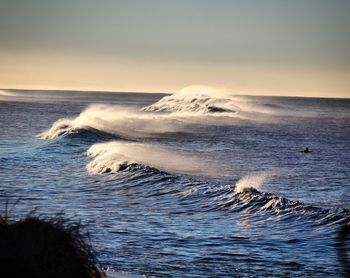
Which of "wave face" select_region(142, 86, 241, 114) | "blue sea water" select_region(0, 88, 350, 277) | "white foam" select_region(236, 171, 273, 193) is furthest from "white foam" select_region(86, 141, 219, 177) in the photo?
"wave face" select_region(142, 86, 241, 114)

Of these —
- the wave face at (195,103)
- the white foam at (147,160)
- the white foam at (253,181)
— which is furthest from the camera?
the wave face at (195,103)

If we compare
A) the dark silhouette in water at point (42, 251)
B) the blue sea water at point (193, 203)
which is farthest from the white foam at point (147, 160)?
the dark silhouette in water at point (42, 251)

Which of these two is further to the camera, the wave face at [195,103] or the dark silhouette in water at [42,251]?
the wave face at [195,103]

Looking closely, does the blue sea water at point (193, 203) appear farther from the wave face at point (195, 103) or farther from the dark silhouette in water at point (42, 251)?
the wave face at point (195, 103)

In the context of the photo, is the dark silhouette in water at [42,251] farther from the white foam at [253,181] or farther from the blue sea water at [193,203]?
the white foam at [253,181]

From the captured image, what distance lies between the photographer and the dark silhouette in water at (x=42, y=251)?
28.4 feet

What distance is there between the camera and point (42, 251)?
8938 millimetres

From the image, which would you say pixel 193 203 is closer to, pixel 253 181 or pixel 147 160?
pixel 253 181

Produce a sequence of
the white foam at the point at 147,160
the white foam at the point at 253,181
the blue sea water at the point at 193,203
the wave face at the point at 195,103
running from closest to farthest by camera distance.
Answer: the blue sea water at the point at 193,203, the white foam at the point at 253,181, the white foam at the point at 147,160, the wave face at the point at 195,103

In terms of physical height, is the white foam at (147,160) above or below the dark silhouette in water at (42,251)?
below

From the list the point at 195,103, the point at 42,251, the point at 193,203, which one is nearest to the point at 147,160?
the point at 193,203

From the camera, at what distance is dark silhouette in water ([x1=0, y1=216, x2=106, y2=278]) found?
865cm

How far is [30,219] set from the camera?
30.8 feet

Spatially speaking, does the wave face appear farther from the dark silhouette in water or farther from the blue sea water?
the dark silhouette in water
